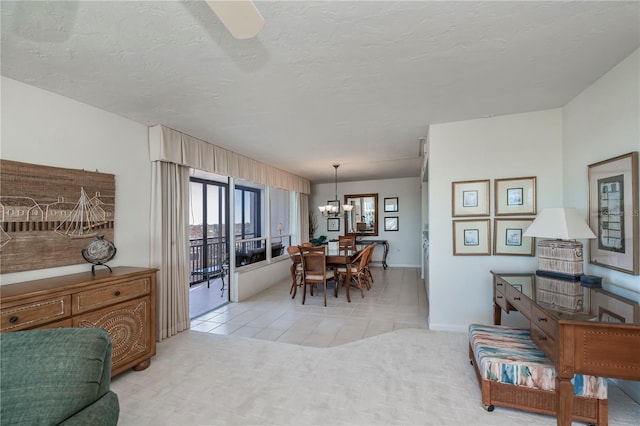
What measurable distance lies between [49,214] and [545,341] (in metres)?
3.80

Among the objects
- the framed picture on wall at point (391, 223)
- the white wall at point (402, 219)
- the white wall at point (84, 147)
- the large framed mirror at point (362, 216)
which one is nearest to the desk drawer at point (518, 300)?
the white wall at point (84, 147)

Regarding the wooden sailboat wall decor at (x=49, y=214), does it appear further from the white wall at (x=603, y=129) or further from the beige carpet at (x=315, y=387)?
the white wall at (x=603, y=129)

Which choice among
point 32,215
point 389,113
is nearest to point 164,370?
point 32,215

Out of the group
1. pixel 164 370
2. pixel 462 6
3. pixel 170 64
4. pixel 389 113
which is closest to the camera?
pixel 462 6

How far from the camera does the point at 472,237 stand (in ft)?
10.1

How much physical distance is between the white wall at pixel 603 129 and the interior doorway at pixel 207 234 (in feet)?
16.9

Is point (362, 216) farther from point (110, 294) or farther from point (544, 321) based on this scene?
point (110, 294)

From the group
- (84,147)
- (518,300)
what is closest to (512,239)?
(518,300)

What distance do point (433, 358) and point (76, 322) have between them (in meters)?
3.00

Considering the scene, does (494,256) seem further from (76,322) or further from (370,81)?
(76,322)

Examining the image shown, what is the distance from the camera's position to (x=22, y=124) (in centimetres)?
208

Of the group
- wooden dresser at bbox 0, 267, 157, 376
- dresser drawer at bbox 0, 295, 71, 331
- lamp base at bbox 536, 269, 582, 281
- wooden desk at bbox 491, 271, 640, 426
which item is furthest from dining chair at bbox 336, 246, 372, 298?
dresser drawer at bbox 0, 295, 71, 331

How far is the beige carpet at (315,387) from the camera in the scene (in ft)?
5.81

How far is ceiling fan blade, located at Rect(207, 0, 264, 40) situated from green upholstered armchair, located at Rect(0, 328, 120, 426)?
1511 mm
